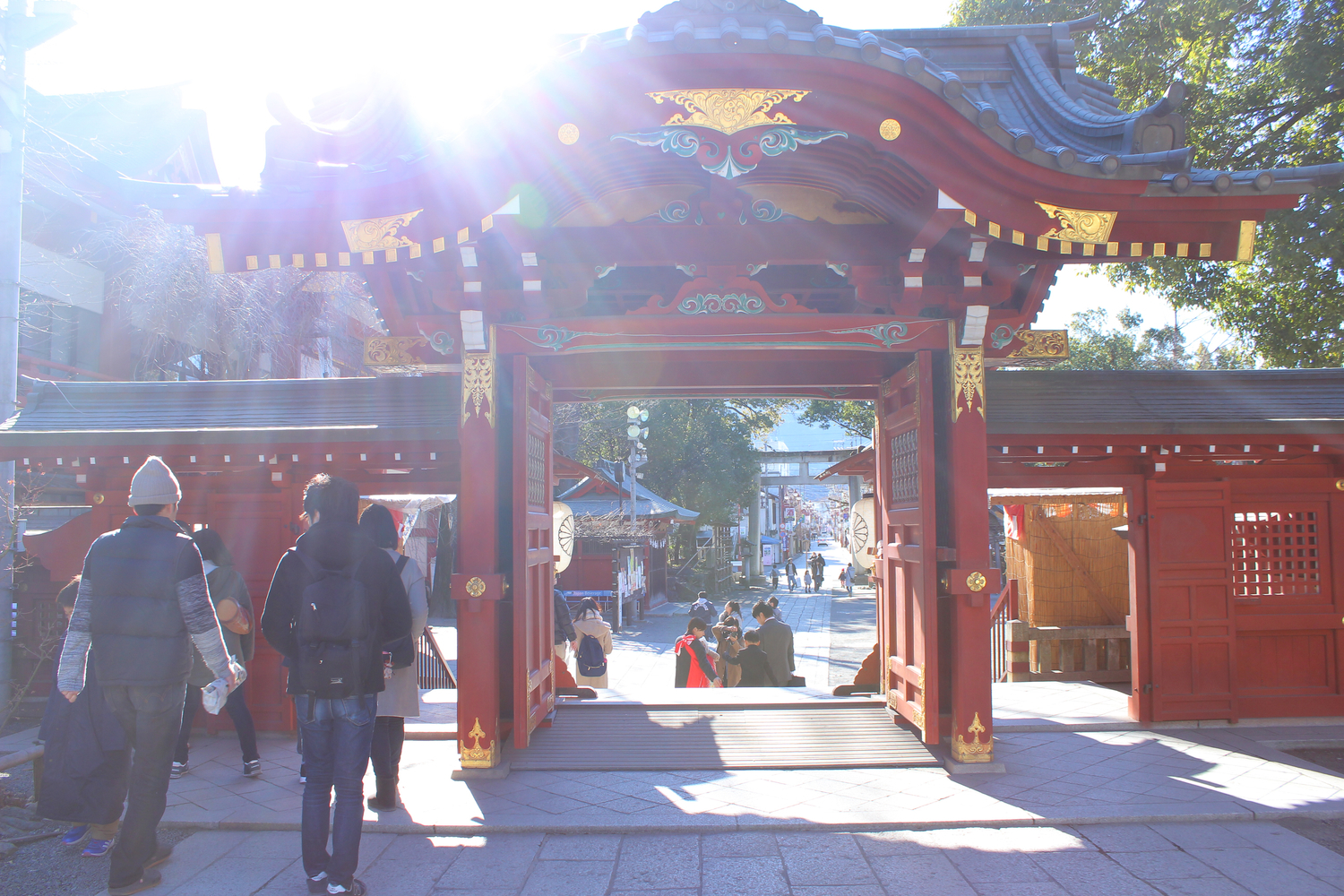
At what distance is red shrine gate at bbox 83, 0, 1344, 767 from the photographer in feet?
16.0

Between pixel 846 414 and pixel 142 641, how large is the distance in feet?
102

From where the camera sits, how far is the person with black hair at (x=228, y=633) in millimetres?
4496

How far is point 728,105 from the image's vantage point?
4926mm

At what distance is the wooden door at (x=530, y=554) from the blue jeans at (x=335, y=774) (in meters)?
2.08

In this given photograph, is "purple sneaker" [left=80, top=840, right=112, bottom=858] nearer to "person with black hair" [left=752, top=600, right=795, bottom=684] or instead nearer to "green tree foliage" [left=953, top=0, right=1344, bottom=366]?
"person with black hair" [left=752, top=600, right=795, bottom=684]

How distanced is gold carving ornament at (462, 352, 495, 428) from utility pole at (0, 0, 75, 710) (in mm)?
4473

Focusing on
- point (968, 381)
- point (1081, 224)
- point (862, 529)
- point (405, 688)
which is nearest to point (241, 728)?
point (405, 688)

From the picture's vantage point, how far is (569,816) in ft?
15.3

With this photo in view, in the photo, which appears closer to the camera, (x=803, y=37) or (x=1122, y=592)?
(x=803, y=37)

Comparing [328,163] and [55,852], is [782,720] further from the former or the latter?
[328,163]

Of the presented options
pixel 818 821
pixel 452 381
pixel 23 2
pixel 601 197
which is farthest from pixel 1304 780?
pixel 23 2

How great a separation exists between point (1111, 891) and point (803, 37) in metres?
4.67

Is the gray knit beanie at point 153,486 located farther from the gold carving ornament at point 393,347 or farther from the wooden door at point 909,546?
the wooden door at point 909,546

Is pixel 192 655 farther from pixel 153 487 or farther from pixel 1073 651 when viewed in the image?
pixel 1073 651
